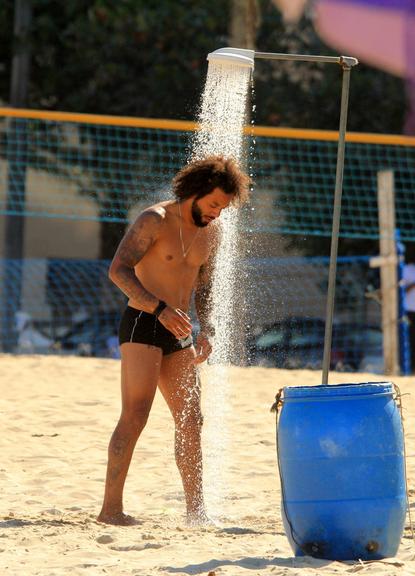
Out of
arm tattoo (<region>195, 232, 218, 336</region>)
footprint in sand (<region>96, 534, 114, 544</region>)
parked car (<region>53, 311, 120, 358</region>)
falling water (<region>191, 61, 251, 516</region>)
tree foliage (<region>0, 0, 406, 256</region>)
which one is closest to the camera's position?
footprint in sand (<region>96, 534, 114, 544</region>)

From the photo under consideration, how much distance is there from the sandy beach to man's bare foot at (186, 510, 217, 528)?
0.05 m

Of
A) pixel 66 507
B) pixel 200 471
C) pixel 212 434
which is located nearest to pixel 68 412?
pixel 212 434

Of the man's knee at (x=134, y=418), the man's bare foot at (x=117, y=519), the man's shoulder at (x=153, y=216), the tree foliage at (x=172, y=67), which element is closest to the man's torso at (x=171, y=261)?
the man's shoulder at (x=153, y=216)

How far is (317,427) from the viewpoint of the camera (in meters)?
4.11

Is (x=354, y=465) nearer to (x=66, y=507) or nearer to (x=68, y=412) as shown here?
(x=66, y=507)

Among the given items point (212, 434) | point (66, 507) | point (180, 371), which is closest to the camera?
point (180, 371)

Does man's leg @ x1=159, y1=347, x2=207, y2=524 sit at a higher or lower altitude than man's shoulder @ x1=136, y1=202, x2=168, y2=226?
lower

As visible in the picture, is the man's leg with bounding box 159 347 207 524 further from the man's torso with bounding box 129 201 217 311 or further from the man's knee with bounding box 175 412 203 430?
→ the man's torso with bounding box 129 201 217 311

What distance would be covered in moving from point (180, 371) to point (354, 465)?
3.85ft

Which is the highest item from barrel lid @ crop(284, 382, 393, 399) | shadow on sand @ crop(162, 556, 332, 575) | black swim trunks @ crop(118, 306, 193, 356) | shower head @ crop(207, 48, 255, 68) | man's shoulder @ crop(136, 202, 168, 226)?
shower head @ crop(207, 48, 255, 68)

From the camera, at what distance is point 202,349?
5.05 m

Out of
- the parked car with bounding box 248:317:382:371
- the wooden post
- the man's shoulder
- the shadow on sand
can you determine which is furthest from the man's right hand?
the parked car with bounding box 248:317:382:371

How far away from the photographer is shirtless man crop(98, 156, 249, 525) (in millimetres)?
4910

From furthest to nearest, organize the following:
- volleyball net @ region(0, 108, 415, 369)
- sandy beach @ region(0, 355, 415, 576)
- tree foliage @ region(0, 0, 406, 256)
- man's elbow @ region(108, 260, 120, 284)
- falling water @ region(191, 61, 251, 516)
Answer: tree foliage @ region(0, 0, 406, 256), volleyball net @ region(0, 108, 415, 369), falling water @ region(191, 61, 251, 516), man's elbow @ region(108, 260, 120, 284), sandy beach @ region(0, 355, 415, 576)
